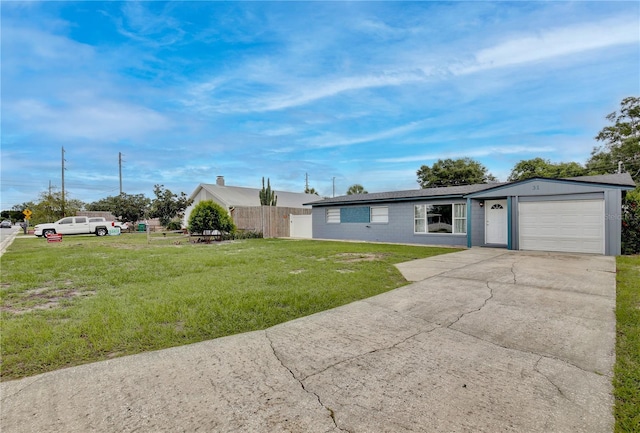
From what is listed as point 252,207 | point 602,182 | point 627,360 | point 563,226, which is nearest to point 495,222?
point 563,226

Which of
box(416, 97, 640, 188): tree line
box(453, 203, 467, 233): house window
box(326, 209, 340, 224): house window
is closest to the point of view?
box(453, 203, 467, 233): house window

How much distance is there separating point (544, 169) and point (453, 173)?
33.8 ft

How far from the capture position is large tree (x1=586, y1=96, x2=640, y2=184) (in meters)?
28.7

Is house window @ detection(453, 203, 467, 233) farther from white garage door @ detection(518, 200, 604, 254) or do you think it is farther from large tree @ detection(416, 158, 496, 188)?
large tree @ detection(416, 158, 496, 188)

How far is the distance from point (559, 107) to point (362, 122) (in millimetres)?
11678

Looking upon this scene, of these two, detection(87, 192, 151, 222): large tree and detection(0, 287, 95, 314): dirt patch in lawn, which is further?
detection(87, 192, 151, 222): large tree

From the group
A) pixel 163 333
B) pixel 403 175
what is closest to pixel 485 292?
pixel 163 333

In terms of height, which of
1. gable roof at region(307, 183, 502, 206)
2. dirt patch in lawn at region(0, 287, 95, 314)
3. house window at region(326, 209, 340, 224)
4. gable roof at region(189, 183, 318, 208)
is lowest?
dirt patch in lawn at region(0, 287, 95, 314)

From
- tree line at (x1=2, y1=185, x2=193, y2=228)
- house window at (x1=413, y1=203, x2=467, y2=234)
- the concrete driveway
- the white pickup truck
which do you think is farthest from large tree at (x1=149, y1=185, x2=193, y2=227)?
the concrete driveway

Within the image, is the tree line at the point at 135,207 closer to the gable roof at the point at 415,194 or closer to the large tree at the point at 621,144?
the gable roof at the point at 415,194

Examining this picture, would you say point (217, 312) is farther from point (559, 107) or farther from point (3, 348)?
point (559, 107)

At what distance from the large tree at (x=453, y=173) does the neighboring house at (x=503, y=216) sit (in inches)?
884

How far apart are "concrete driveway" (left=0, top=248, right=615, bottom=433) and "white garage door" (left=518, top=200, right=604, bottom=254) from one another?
8.52m

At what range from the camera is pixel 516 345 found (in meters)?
3.35
